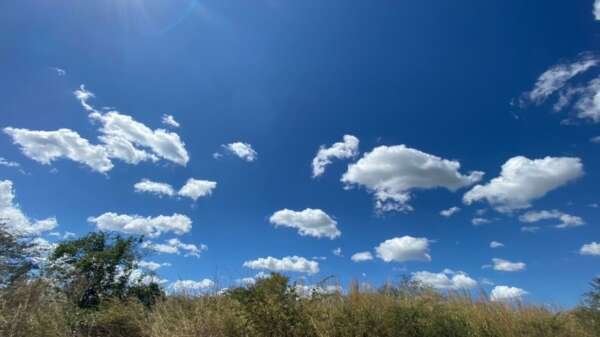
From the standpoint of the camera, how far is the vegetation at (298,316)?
23.8 ft

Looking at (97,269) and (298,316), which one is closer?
(298,316)

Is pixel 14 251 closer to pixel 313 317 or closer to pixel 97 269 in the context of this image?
pixel 97 269

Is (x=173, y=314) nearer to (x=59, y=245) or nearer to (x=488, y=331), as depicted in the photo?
(x=488, y=331)

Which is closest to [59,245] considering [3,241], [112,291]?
[112,291]

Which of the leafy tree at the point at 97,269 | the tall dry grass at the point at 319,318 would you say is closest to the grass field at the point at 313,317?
the tall dry grass at the point at 319,318

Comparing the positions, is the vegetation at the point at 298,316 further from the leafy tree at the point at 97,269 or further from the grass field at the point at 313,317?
the leafy tree at the point at 97,269

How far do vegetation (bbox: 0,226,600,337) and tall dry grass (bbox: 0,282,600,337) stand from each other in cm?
2

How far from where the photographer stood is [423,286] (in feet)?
34.7

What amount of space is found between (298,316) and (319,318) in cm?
49

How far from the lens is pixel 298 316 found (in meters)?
8.03

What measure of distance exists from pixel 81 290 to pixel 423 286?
13006 millimetres

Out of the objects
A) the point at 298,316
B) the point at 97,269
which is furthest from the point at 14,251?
the point at 298,316

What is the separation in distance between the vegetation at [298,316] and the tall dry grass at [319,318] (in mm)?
17

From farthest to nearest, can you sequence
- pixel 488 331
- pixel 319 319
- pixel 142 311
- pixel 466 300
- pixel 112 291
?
pixel 112 291
pixel 142 311
pixel 466 300
pixel 319 319
pixel 488 331
